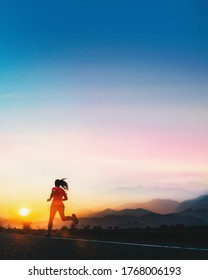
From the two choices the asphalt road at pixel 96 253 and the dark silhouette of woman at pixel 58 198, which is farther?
the dark silhouette of woman at pixel 58 198

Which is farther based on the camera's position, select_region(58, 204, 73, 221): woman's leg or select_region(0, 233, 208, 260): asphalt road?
select_region(58, 204, 73, 221): woman's leg

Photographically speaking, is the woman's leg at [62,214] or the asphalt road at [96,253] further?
the woman's leg at [62,214]

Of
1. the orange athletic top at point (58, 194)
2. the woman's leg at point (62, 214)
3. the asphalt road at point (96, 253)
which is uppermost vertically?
the orange athletic top at point (58, 194)

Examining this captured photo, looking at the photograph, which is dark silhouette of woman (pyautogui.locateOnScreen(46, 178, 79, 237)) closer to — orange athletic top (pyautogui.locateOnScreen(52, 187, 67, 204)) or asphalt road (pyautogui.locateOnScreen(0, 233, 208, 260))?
orange athletic top (pyautogui.locateOnScreen(52, 187, 67, 204))

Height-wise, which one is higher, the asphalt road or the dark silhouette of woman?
the dark silhouette of woman

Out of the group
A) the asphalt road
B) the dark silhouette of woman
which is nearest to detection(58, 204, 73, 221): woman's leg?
the dark silhouette of woman

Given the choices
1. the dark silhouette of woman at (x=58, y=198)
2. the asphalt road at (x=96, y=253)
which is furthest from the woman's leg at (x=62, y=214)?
the asphalt road at (x=96, y=253)

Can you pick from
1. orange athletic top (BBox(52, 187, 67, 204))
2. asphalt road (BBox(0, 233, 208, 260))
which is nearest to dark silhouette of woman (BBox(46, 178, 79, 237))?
orange athletic top (BBox(52, 187, 67, 204))

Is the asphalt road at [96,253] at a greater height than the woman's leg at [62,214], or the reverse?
the woman's leg at [62,214]

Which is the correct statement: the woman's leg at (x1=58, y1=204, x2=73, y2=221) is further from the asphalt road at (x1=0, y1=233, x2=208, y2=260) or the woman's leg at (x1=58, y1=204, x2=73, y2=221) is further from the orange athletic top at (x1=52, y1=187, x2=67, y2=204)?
the asphalt road at (x1=0, y1=233, x2=208, y2=260)

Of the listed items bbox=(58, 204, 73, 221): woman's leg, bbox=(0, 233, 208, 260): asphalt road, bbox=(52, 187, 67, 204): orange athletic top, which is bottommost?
bbox=(0, 233, 208, 260): asphalt road

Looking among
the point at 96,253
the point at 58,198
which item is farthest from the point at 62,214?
the point at 96,253

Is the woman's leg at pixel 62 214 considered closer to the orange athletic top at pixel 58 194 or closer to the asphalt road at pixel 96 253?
the orange athletic top at pixel 58 194
